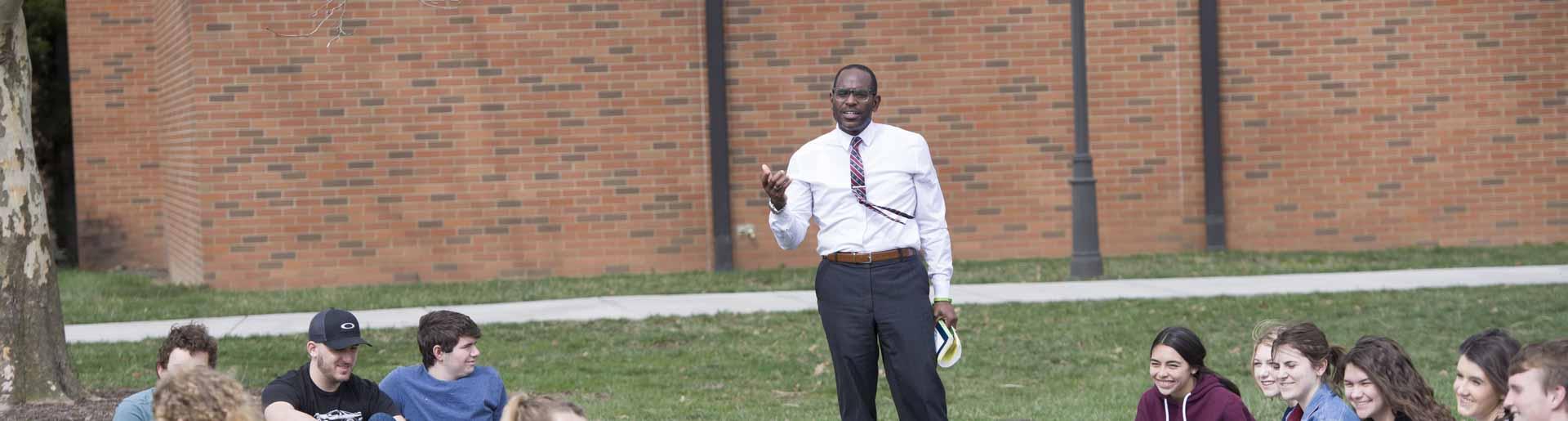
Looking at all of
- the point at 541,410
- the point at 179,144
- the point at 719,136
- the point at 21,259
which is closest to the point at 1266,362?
the point at 541,410

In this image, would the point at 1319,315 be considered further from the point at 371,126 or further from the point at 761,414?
the point at 371,126

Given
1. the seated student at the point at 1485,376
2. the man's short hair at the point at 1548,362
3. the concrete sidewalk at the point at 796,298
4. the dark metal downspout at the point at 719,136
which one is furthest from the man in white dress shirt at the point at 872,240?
the dark metal downspout at the point at 719,136

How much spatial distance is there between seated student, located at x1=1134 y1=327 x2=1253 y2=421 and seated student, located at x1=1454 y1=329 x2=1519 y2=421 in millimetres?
939

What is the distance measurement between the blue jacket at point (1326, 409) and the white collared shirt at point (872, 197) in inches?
50.4

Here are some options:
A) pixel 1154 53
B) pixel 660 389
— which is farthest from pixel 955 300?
pixel 1154 53

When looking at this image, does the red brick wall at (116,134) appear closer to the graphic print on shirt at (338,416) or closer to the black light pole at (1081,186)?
the black light pole at (1081,186)

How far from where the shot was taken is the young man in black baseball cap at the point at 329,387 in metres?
5.22

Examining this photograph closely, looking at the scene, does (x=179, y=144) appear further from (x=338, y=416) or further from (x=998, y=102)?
Result: (x=338, y=416)

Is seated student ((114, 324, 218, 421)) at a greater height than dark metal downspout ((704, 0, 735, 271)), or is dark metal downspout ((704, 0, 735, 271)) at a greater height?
dark metal downspout ((704, 0, 735, 271))

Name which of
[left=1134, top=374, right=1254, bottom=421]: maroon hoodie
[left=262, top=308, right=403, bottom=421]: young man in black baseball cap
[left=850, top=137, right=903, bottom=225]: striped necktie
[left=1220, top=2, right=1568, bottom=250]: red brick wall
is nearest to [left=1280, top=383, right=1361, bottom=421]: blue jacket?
[left=1134, top=374, right=1254, bottom=421]: maroon hoodie

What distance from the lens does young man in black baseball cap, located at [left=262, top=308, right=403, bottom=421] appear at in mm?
5223

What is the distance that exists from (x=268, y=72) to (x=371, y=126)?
0.91 metres

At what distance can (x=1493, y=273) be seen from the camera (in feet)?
39.0

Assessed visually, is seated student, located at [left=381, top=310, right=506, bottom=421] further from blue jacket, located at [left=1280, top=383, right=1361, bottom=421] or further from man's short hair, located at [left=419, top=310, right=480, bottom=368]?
blue jacket, located at [left=1280, top=383, right=1361, bottom=421]
